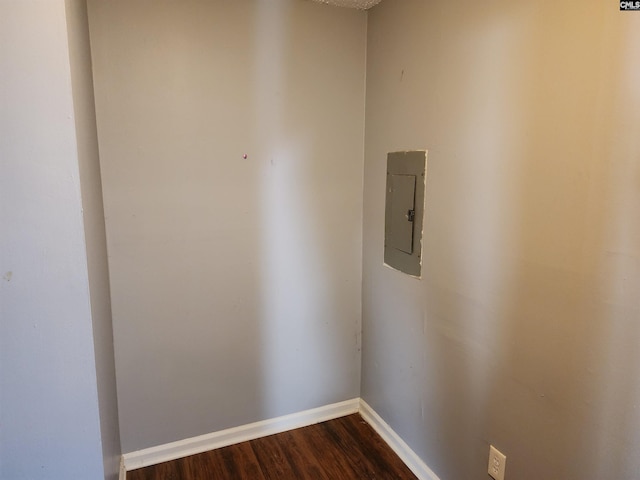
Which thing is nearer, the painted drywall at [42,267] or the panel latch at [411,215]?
the painted drywall at [42,267]

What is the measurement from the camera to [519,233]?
1.36 m

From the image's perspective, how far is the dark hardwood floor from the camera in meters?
1.96

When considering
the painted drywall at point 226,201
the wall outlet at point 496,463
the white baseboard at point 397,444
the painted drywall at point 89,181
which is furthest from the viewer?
the white baseboard at point 397,444

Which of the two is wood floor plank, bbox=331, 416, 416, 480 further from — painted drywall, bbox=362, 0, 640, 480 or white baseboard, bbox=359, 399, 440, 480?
painted drywall, bbox=362, 0, 640, 480

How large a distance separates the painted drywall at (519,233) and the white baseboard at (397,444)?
44mm

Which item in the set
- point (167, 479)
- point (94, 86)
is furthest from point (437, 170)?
point (167, 479)

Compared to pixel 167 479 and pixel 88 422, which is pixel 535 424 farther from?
pixel 167 479

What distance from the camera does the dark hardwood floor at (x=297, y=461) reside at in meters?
1.96

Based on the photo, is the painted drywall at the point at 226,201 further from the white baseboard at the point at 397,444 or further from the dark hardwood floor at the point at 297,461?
the white baseboard at the point at 397,444

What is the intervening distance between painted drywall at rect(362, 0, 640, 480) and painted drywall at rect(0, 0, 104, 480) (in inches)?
49.8

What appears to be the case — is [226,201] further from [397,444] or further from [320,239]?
[397,444]

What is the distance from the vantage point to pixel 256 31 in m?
1.94

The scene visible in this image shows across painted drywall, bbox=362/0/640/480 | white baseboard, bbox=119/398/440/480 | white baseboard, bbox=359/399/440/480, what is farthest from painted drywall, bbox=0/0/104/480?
white baseboard, bbox=359/399/440/480

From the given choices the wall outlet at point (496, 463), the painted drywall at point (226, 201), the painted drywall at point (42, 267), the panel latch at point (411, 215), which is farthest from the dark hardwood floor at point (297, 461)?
the panel latch at point (411, 215)
